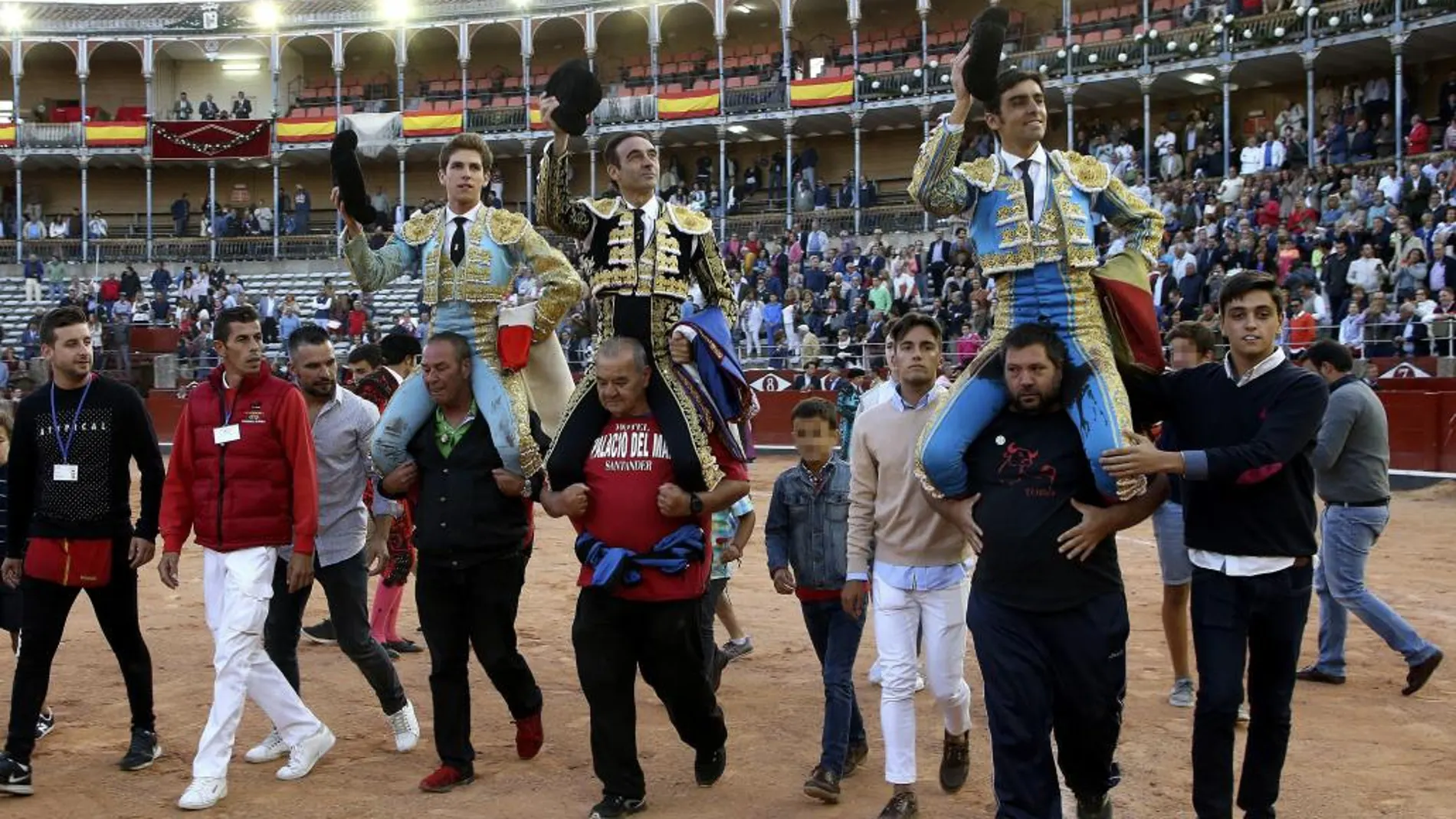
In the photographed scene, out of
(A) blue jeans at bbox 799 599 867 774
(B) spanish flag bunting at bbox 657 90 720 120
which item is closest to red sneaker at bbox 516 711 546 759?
(A) blue jeans at bbox 799 599 867 774

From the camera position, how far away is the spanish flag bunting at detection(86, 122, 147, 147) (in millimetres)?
38594

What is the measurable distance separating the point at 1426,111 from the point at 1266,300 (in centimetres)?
2552

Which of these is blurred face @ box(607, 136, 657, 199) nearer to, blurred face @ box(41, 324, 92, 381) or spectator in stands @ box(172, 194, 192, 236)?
blurred face @ box(41, 324, 92, 381)

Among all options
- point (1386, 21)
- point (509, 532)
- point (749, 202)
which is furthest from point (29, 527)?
point (749, 202)

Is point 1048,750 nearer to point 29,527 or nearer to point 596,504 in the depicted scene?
point 596,504

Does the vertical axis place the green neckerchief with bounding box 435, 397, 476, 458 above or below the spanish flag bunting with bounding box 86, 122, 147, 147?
below

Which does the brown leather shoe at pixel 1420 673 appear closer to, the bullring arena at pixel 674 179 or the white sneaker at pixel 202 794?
the bullring arena at pixel 674 179

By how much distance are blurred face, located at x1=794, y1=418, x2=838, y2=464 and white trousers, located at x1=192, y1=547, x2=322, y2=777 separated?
2090 millimetres

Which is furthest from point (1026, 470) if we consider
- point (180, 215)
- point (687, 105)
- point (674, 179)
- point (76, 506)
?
point (180, 215)

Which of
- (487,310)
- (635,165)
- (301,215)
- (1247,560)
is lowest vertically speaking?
(1247,560)

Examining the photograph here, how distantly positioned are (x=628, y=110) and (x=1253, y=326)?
31.8 meters

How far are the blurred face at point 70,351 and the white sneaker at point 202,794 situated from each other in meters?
1.71

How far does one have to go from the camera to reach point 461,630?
5.31 m

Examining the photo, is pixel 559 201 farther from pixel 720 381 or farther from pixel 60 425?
pixel 60 425
